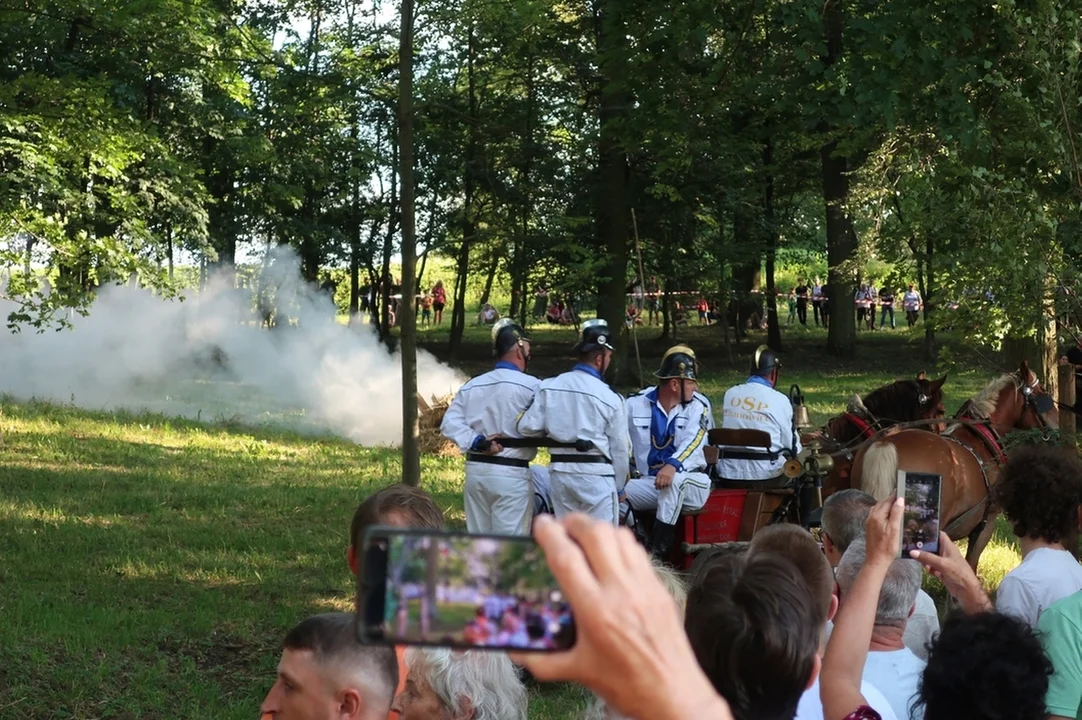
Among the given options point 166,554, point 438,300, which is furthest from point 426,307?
point 166,554

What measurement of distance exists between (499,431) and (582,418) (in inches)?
26.5

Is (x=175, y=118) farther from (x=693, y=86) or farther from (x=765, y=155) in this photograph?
(x=693, y=86)

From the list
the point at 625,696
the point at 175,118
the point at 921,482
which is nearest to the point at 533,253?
the point at 175,118

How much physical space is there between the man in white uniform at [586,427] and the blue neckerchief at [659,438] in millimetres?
931

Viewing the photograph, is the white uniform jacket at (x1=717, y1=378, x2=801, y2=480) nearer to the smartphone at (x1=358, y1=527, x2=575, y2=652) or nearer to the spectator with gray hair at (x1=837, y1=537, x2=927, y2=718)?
the spectator with gray hair at (x1=837, y1=537, x2=927, y2=718)

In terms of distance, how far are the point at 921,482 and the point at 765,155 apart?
28365 mm

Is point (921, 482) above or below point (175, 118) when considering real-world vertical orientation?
below

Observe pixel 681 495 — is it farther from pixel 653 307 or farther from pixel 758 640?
pixel 653 307

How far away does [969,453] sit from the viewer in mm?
10320

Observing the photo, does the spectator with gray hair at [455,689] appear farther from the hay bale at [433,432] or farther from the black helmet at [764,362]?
the hay bale at [433,432]

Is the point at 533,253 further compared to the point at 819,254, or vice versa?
the point at 819,254

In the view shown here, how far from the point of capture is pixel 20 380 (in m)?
26.5

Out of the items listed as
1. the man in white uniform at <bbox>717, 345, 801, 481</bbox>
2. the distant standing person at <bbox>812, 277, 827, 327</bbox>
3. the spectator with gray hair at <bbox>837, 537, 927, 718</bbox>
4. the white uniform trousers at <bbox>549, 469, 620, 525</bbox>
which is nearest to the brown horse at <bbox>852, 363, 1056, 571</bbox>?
the man in white uniform at <bbox>717, 345, 801, 481</bbox>

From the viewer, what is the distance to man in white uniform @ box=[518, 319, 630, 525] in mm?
8367
